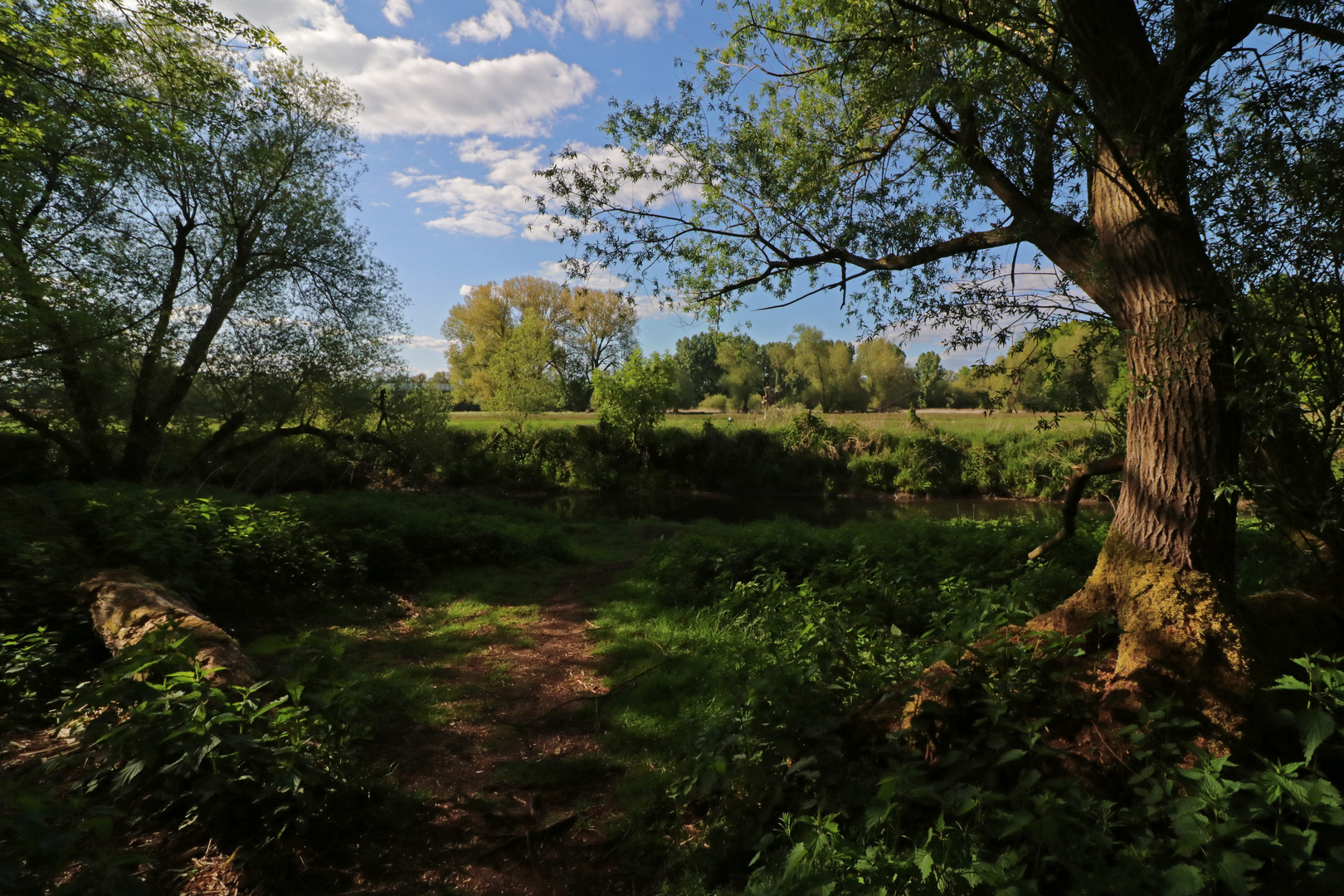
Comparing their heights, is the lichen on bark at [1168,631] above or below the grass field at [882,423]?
below

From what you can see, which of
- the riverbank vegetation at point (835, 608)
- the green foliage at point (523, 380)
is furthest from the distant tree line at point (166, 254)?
the green foliage at point (523, 380)

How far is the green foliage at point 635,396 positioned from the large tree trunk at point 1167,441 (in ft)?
82.3

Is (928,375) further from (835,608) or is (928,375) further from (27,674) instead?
(27,674)

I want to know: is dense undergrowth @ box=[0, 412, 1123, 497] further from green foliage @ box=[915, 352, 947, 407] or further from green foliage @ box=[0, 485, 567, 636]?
green foliage @ box=[915, 352, 947, 407]

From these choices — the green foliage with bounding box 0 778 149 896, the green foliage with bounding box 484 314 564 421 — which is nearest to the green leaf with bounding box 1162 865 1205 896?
the green foliage with bounding box 0 778 149 896

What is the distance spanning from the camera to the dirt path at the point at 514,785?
127 inches

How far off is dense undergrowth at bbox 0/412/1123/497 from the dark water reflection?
105 centimetres

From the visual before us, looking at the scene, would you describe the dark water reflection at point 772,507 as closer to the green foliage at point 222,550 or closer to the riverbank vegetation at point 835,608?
the green foliage at point 222,550

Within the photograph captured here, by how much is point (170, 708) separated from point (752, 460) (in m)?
27.1

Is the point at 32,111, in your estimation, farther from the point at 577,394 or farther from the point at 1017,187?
the point at 577,394

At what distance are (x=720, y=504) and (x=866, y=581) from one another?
62.7 ft

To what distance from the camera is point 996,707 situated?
3.12m

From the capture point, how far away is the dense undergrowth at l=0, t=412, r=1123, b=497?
88.2 ft

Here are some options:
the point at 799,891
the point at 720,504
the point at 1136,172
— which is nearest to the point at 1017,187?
the point at 1136,172
